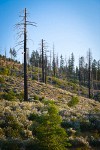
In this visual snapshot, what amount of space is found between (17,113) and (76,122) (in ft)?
13.7

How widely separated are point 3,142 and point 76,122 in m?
6.34

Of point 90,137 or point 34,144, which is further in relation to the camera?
point 90,137

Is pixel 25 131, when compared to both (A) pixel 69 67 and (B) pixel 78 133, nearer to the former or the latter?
(B) pixel 78 133

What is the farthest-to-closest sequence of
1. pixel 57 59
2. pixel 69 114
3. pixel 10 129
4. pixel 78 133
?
pixel 57 59
pixel 69 114
pixel 78 133
pixel 10 129

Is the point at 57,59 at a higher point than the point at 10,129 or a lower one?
higher

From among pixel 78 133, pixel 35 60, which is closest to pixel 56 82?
pixel 35 60

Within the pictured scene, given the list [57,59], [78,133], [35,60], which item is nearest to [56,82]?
[57,59]

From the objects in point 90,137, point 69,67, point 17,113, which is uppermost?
point 69,67

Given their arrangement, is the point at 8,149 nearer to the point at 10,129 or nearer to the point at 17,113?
the point at 10,129

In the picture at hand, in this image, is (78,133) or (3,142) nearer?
(3,142)

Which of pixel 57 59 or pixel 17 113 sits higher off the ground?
pixel 57 59

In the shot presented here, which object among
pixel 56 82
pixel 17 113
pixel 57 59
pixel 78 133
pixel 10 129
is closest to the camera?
pixel 10 129

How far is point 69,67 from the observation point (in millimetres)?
105250

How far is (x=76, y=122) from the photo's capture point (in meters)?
17.3
